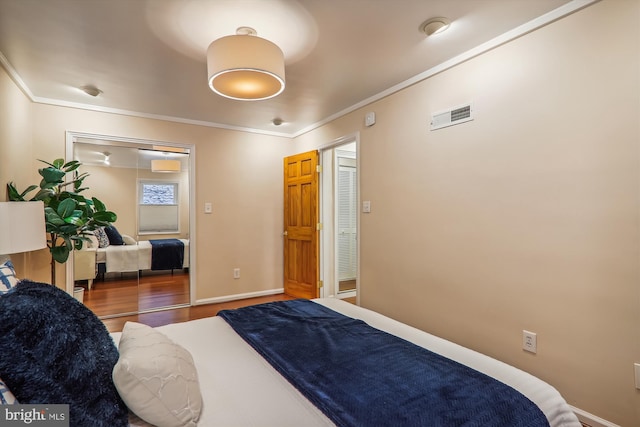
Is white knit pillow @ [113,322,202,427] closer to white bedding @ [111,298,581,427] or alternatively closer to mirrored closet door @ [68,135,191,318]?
white bedding @ [111,298,581,427]

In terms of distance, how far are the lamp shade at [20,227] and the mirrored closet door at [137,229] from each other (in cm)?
189

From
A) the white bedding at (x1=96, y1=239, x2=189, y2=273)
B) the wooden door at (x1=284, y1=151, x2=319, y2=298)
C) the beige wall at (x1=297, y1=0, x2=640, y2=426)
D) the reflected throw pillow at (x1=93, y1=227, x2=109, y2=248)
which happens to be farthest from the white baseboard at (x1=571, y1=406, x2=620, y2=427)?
the reflected throw pillow at (x1=93, y1=227, x2=109, y2=248)

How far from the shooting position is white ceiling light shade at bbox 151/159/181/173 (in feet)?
13.5

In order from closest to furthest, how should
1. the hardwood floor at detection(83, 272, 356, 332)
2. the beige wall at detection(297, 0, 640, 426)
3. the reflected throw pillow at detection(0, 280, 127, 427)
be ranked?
the reflected throw pillow at detection(0, 280, 127, 427) < the beige wall at detection(297, 0, 640, 426) < the hardwood floor at detection(83, 272, 356, 332)

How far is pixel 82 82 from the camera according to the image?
3.03 m

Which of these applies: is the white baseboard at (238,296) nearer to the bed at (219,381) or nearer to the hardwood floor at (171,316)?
the hardwood floor at (171,316)

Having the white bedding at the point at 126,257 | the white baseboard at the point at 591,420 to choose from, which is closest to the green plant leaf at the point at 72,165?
the white bedding at the point at 126,257

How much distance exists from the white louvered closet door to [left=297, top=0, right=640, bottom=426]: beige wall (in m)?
2.17

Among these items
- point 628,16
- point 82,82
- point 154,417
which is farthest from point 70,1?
point 628,16

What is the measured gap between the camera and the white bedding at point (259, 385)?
3.53 feet

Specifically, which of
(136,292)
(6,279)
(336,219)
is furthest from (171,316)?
(6,279)

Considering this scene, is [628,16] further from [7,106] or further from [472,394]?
[7,106]

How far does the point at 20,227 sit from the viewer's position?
1910mm

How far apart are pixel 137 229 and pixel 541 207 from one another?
13.7ft
